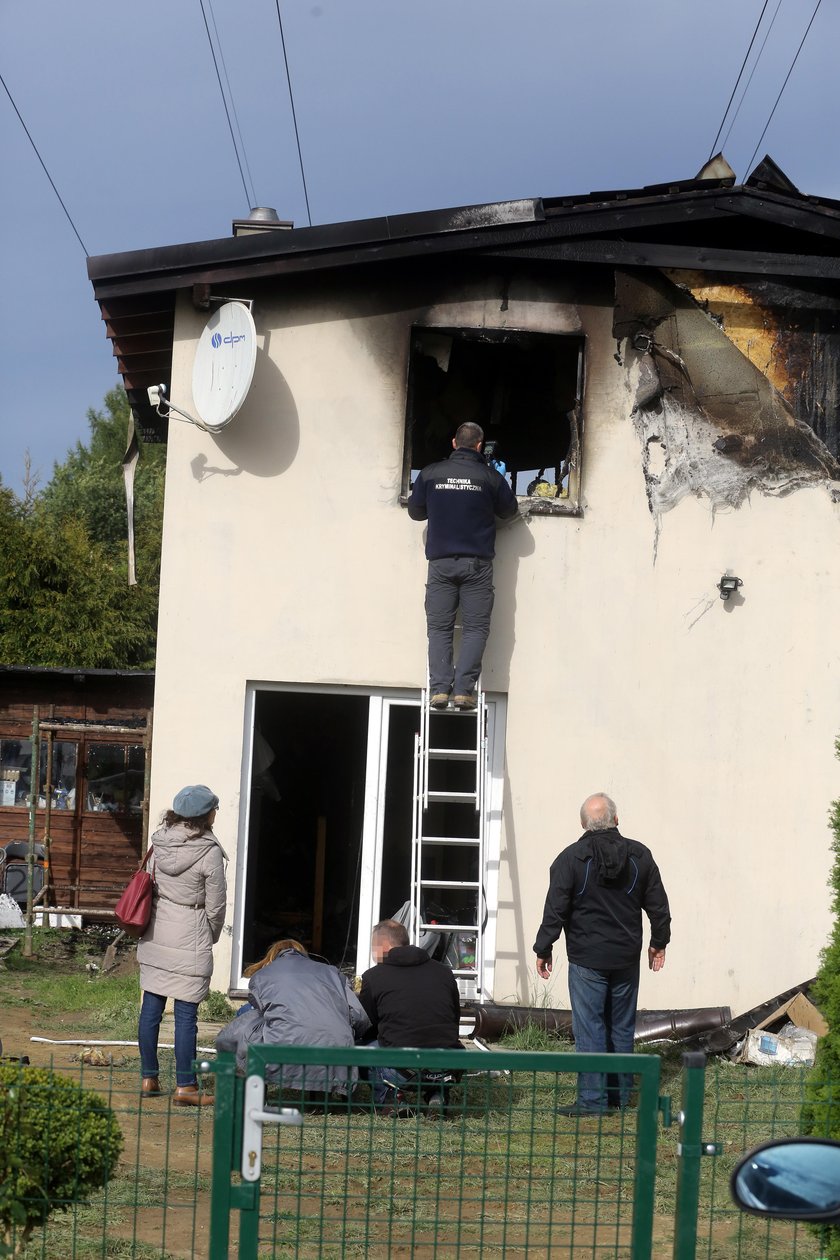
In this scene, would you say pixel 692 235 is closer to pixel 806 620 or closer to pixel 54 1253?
pixel 806 620

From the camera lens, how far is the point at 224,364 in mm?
8891

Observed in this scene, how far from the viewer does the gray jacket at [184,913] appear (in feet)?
22.5

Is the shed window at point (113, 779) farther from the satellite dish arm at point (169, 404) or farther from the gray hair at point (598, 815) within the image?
the gray hair at point (598, 815)

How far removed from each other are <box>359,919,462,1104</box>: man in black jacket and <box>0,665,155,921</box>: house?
312 inches

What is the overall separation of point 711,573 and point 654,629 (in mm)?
544

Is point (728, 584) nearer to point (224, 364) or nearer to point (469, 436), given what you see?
point (469, 436)

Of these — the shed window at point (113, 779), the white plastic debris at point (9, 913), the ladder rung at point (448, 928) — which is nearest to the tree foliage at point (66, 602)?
the shed window at point (113, 779)

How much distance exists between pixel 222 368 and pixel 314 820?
191 inches

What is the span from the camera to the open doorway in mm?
11633

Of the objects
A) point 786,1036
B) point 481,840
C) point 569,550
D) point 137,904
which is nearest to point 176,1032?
point 137,904

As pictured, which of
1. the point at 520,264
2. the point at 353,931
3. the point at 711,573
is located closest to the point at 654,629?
the point at 711,573

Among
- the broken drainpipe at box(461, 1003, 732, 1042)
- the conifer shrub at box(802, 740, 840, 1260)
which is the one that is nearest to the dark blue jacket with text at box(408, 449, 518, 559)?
the broken drainpipe at box(461, 1003, 732, 1042)

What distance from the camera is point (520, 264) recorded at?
9.31m

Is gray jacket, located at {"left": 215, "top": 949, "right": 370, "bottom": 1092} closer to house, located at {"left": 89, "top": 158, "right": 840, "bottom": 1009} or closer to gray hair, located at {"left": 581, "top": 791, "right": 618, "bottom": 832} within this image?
gray hair, located at {"left": 581, "top": 791, "right": 618, "bottom": 832}
